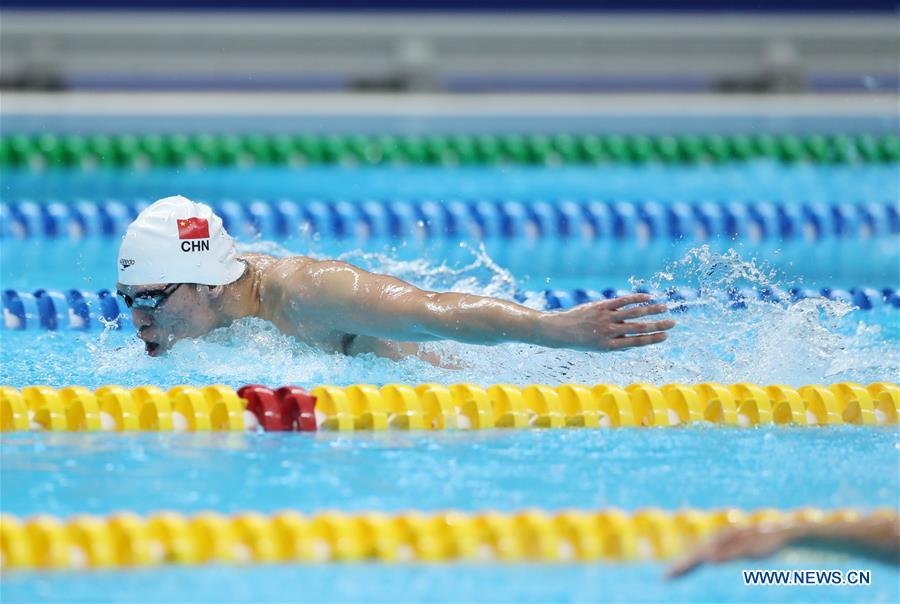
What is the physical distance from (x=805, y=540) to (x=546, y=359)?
164 centimetres

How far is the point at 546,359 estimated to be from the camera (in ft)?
12.0

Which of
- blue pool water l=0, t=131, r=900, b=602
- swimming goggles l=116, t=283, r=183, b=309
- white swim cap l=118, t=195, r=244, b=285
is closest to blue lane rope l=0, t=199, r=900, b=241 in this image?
blue pool water l=0, t=131, r=900, b=602

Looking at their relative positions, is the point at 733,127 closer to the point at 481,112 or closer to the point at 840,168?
the point at 840,168

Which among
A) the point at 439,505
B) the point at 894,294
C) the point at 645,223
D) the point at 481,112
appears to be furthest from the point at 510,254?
the point at 439,505

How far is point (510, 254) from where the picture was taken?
557cm

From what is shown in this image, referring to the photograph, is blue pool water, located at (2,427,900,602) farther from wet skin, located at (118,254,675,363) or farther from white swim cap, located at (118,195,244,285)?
white swim cap, located at (118,195,244,285)

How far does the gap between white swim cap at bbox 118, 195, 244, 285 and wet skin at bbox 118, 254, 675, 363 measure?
0.10 feet

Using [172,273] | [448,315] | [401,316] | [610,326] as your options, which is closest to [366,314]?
[401,316]

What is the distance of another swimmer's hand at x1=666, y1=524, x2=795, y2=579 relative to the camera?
1996 mm

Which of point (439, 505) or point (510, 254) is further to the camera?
point (510, 254)

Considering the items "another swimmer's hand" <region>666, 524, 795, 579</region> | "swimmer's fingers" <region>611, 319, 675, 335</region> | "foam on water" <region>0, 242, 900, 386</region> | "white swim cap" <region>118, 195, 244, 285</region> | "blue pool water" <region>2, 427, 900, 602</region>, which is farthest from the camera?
"foam on water" <region>0, 242, 900, 386</region>

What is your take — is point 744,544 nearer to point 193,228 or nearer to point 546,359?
point 546,359

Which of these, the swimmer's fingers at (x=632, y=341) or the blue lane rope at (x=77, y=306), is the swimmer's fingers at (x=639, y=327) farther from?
the blue lane rope at (x=77, y=306)

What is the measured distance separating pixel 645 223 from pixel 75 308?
2.52m
